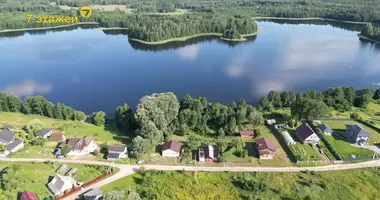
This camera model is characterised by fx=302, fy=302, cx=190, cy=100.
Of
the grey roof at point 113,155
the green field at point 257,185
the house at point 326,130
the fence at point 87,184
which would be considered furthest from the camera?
the house at point 326,130

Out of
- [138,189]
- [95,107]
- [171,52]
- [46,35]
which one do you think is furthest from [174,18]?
[138,189]

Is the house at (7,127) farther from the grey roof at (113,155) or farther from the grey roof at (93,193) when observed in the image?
the grey roof at (93,193)

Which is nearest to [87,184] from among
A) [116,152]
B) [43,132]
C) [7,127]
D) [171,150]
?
[116,152]

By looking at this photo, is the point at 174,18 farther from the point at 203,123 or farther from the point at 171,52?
the point at 203,123

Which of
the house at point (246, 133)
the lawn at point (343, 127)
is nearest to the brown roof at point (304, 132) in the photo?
the lawn at point (343, 127)

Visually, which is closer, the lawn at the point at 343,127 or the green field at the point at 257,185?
the green field at the point at 257,185

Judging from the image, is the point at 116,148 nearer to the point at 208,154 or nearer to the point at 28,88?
the point at 208,154

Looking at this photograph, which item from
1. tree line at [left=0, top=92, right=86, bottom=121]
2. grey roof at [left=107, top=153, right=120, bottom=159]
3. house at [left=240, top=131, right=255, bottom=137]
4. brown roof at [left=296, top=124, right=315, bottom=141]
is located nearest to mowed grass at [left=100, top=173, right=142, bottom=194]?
grey roof at [left=107, top=153, right=120, bottom=159]
